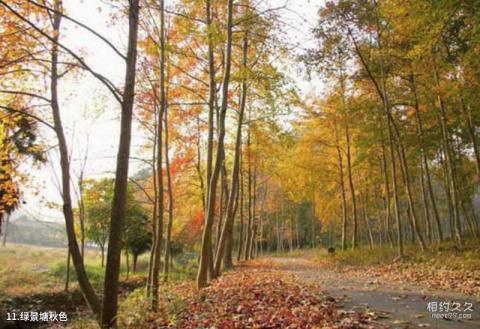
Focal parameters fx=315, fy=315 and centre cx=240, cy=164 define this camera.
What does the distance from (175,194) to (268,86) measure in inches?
467

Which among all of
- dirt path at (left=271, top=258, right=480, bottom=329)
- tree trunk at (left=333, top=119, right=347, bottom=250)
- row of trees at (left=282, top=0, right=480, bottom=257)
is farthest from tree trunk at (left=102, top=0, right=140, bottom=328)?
tree trunk at (left=333, top=119, right=347, bottom=250)

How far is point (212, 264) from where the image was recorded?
35.2 feet

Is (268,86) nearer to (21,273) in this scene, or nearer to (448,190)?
(448,190)

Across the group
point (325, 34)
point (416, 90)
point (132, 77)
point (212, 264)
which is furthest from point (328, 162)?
point (132, 77)

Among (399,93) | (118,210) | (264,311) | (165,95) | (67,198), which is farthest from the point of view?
(399,93)

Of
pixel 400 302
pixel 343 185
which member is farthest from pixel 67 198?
pixel 343 185

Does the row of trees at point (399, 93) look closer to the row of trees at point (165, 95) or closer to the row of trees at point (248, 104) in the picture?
the row of trees at point (248, 104)

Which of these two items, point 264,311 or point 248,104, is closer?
point 264,311

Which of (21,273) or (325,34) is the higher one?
(325,34)

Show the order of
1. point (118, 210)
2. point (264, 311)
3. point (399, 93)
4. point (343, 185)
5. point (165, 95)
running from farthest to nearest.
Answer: point (343, 185) → point (399, 93) → point (165, 95) → point (264, 311) → point (118, 210)

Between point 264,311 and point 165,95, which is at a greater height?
point 165,95

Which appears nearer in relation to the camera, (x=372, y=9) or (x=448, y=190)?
(x=372, y=9)

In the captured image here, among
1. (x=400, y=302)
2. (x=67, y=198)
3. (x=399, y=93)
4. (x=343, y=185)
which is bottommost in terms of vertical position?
(x=400, y=302)

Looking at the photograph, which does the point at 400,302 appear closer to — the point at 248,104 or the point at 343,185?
the point at 248,104
